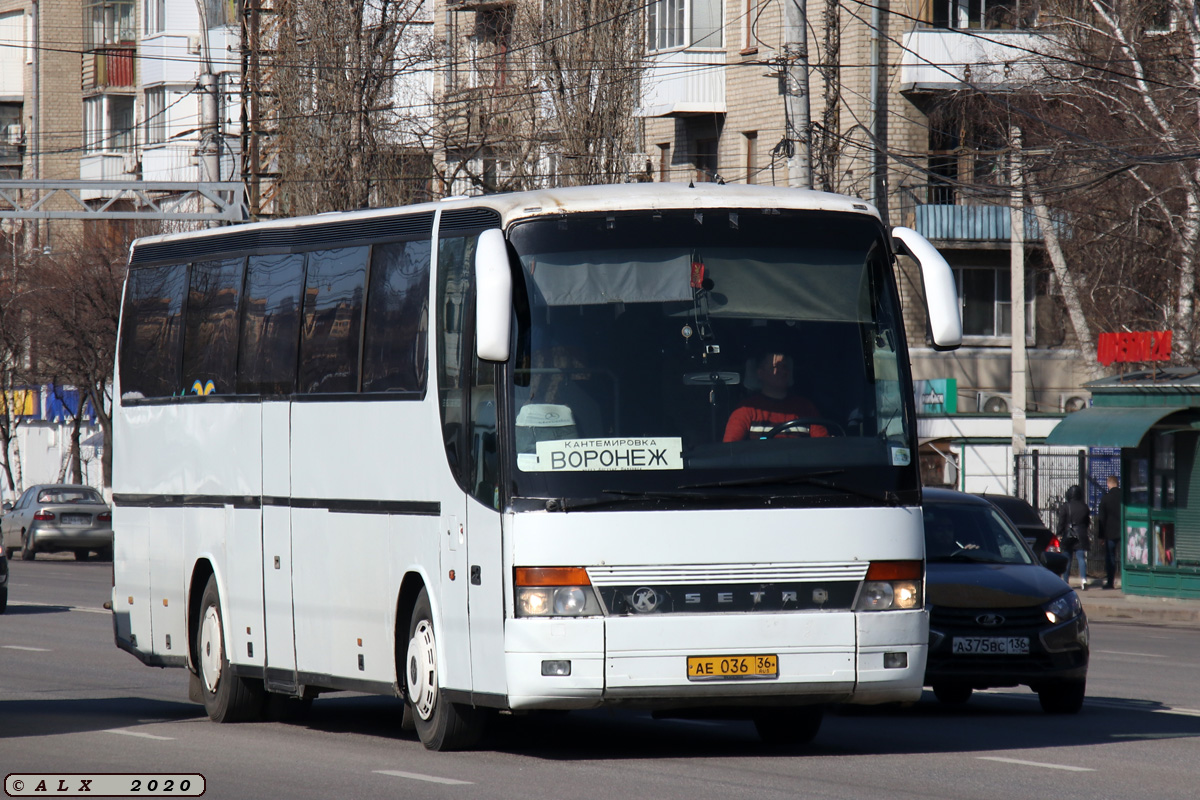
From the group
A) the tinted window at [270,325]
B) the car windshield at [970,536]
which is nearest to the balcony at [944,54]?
the car windshield at [970,536]

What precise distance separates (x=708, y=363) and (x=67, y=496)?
34.6 metres

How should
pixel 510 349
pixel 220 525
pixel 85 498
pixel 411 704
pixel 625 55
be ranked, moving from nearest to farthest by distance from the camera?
pixel 510 349
pixel 411 704
pixel 220 525
pixel 625 55
pixel 85 498

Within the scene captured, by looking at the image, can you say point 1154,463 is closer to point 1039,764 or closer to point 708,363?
point 1039,764

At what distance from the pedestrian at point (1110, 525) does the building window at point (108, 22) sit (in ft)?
145

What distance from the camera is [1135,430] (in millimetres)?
29219

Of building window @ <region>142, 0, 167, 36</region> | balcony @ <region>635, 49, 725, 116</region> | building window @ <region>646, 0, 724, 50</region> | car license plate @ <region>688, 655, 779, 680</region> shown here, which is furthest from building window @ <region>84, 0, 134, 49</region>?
car license plate @ <region>688, 655, 779, 680</region>

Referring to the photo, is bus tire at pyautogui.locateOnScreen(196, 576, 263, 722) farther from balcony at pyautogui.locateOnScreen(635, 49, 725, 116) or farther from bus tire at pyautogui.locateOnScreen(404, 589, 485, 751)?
balcony at pyautogui.locateOnScreen(635, 49, 725, 116)

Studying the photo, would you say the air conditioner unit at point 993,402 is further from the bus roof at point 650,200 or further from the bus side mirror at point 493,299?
the bus side mirror at point 493,299

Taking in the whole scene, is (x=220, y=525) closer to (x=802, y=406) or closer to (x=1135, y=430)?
(x=802, y=406)

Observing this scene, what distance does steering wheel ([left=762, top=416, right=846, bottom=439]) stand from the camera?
1068 cm

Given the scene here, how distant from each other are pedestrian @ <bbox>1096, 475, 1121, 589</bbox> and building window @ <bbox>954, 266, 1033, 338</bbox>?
39.8ft

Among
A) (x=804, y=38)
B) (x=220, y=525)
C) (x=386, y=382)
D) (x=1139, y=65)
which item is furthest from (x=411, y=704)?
(x=1139, y=65)

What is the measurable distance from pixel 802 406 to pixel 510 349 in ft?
5.05

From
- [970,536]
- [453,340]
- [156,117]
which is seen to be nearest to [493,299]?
[453,340]
